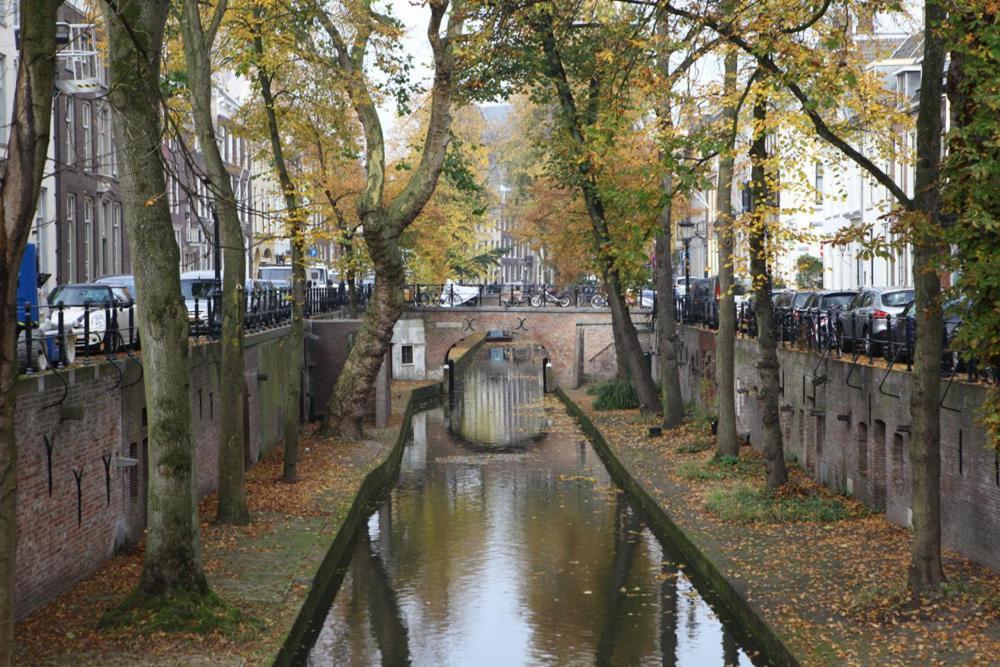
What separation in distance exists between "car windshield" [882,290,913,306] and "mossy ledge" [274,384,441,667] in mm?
10995

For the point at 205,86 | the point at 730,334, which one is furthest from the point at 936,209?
the point at 730,334

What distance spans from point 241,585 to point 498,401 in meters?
35.6

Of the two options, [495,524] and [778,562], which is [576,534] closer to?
[495,524]

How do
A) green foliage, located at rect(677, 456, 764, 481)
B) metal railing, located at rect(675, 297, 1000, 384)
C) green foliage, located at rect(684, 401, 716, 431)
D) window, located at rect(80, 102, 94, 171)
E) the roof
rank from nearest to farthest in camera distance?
metal railing, located at rect(675, 297, 1000, 384) → green foliage, located at rect(677, 456, 764, 481) → green foliage, located at rect(684, 401, 716, 431) → window, located at rect(80, 102, 94, 171) → the roof

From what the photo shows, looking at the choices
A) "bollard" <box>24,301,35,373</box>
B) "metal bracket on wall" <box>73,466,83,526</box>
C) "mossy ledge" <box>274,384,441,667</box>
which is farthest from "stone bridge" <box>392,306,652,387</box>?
"bollard" <box>24,301,35,373</box>

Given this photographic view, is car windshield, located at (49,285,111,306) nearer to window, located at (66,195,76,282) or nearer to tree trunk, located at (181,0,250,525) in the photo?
tree trunk, located at (181,0,250,525)

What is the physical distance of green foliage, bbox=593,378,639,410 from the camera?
41719 millimetres

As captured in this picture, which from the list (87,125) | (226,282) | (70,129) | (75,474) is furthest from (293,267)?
(87,125)

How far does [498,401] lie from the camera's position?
171 feet

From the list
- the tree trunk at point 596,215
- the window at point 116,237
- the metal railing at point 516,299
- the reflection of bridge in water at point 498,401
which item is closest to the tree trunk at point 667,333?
the tree trunk at point 596,215

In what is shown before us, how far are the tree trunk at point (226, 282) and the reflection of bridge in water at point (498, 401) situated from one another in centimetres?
1831

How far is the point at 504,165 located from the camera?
82938mm

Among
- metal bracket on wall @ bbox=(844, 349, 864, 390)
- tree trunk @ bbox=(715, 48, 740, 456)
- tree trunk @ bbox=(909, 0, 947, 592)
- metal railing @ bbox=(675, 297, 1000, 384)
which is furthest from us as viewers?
tree trunk @ bbox=(715, 48, 740, 456)

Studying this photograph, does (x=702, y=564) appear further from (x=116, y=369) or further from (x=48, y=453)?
(x=48, y=453)
